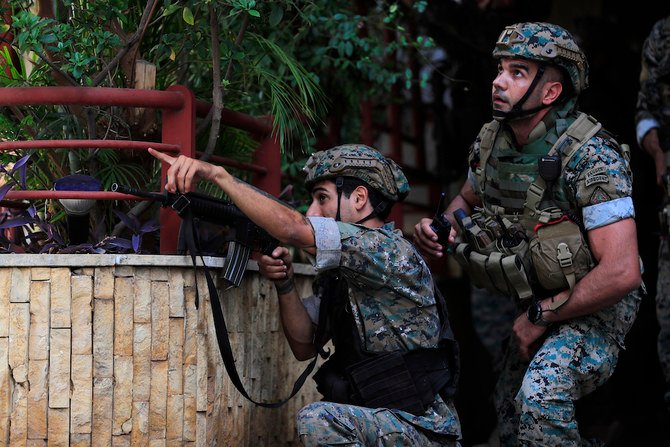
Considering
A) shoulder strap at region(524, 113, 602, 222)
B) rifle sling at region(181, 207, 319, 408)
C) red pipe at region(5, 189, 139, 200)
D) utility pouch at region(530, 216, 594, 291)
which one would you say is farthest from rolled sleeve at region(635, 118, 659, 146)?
red pipe at region(5, 189, 139, 200)

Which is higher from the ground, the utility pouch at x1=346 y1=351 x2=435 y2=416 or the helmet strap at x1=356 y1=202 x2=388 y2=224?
the helmet strap at x1=356 y1=202 x2=388 y2=224

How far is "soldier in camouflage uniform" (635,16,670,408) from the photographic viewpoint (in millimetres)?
5255

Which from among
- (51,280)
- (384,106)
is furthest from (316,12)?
(51,280)

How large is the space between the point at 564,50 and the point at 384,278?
1182 millimetres

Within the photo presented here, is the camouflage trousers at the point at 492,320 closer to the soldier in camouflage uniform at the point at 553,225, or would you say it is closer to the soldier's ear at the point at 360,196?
the soldier in camouflage uniform at the point at 553,225

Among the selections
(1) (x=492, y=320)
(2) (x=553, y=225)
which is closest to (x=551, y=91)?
(2) (x=553, y=225)

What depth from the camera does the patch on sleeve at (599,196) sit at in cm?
379

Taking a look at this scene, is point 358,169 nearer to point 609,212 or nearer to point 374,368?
point 374,368

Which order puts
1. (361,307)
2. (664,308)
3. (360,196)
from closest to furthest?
1. (361,307)
2. (360,196)
3. (664,308)

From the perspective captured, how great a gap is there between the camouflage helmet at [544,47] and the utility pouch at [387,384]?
1280 mm

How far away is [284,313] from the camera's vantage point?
3.93 m

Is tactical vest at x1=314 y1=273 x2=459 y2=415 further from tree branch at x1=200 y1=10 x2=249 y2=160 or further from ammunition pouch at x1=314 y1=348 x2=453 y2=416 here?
tree branch at x1=200 y1=10 x2=249 y2=160

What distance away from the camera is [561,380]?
3.77m

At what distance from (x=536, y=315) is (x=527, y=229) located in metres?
0.35
